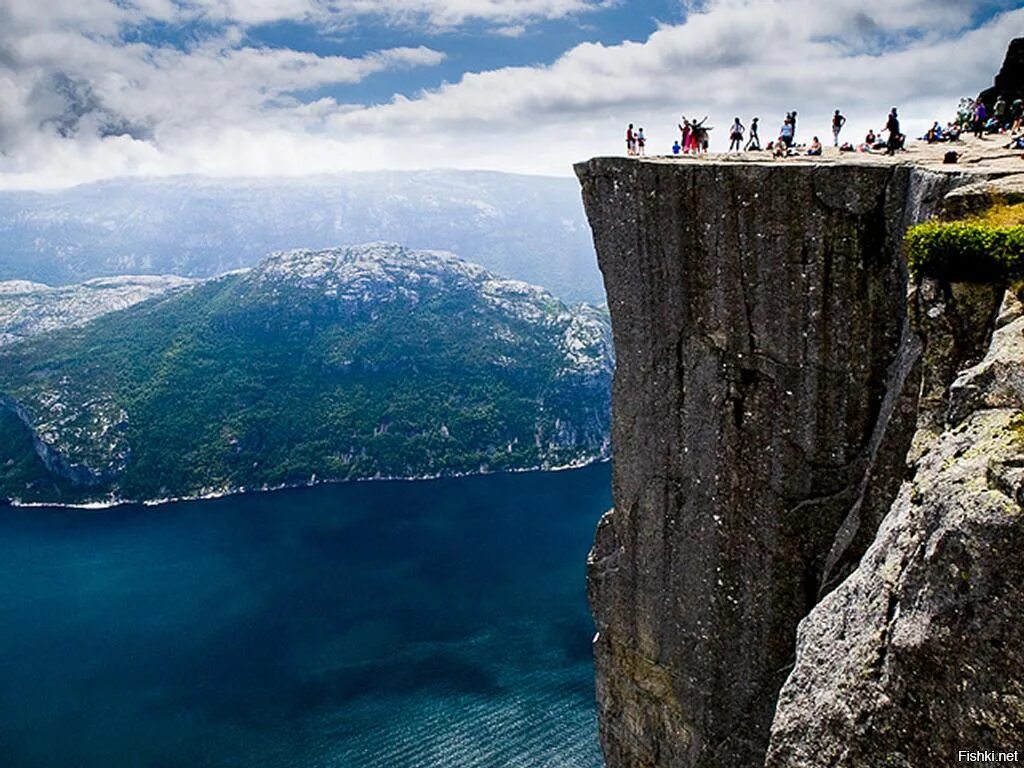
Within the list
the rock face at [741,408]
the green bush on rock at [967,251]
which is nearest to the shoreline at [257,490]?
the rock face at [741,408]

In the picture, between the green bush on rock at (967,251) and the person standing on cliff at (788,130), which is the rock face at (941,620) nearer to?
the green bush on rock at (967,251)

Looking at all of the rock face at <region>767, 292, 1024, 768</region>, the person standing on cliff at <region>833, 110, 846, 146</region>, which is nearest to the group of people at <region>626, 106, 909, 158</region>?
the person standing on cliff at <region>833, 110, 846, 146</region>

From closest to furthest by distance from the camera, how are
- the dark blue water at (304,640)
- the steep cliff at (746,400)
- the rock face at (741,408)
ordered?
the steep cliff at (746,400), the rock face at (741,408), the dark blue water at (304,640)

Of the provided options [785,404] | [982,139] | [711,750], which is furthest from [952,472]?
[982,139]

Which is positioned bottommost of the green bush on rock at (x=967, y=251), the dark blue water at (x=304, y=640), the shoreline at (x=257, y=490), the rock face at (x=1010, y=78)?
the shoreline at (x=257, y=490)

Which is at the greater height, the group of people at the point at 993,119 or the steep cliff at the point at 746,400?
the group of people at the point at 993,119

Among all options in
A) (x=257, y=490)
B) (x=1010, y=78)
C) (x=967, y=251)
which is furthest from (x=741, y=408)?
(x=257, y=490)

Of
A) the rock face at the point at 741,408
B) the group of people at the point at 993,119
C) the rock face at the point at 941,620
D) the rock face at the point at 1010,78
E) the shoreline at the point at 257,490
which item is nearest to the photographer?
the rock face at the point at 941,620

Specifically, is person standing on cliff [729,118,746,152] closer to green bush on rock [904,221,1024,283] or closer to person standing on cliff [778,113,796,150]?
person standing on cliff [778,113,796,150]
